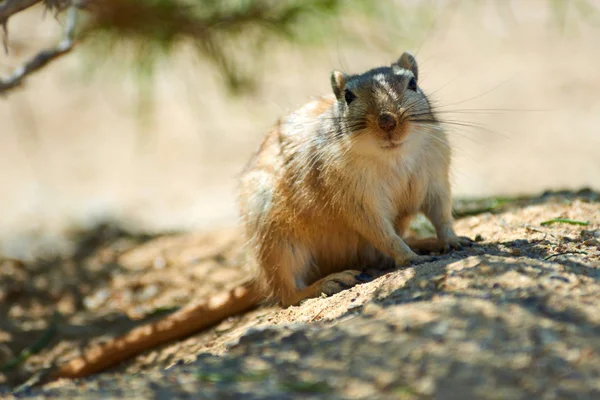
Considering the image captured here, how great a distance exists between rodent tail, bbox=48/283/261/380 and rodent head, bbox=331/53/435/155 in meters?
1.30

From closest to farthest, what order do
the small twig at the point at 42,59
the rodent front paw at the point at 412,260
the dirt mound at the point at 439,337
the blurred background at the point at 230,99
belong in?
the dirt mound at the point at 439,337 → the rodent front paw at the point at 412,260 → the small twig at the point at 42,59 → the blurred background at the point at 230,99

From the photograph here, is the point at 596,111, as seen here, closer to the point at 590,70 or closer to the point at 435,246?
the point at 590,70

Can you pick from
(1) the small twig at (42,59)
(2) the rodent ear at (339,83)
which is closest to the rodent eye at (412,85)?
(2) the rodent ear at (339,83)

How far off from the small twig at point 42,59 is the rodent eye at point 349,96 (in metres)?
1.63

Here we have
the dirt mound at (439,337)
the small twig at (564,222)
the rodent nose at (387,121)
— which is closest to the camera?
the dirt mound at (439,337)

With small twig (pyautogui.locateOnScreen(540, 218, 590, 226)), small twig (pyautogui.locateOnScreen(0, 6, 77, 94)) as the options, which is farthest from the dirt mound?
small twig (pyautogui.locateOnScreen(0, 6, 77, 94))

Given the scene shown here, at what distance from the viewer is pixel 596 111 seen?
9805mm

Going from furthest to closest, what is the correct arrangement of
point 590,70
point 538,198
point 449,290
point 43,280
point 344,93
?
point 590,70 → point 43,280 → point 538,198 → point 344,93 → point 449,290

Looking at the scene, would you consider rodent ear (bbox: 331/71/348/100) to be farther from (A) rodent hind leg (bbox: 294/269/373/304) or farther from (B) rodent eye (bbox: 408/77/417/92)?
(A) rodent hind leg (bbox: 294/269/373/304)

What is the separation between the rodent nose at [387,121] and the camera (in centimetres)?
341

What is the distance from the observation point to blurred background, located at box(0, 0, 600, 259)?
17.5 feet

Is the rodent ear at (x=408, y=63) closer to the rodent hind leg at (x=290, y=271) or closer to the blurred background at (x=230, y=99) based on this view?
the blurred background at (x=230, y=99)

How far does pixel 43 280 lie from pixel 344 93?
3042mm

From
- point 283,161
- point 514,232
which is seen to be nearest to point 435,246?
point 514,232
